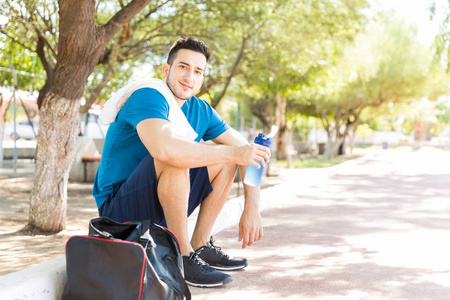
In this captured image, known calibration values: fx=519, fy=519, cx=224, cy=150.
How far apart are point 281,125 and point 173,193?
1906 cm

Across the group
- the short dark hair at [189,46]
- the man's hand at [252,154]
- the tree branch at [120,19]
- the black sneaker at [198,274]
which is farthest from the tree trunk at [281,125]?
the man's hand at [252,154]

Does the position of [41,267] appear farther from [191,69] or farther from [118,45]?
[118,45]

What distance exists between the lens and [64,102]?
19.3ft

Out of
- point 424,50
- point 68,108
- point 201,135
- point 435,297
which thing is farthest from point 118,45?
point 424,50

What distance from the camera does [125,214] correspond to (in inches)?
127

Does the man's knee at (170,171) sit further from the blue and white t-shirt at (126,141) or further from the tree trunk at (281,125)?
the tree trunk at (281,125)

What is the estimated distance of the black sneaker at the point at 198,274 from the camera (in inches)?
128

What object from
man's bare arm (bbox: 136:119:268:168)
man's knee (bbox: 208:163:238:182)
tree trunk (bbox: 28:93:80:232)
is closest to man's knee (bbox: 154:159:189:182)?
man's bare arm (bbox: 136:119:268:168)

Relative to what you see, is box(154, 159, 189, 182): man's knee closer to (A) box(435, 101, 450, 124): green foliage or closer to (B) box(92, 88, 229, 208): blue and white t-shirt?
(B) box(92, 88, 229, 208): blue and white t-shirt

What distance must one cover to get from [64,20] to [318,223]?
3.70m

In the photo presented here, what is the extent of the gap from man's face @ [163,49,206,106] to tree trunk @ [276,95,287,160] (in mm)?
17723

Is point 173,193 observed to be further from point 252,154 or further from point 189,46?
point 189,46

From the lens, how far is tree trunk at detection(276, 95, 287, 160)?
70.3 feet

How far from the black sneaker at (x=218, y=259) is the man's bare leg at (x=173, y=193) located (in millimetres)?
478
